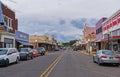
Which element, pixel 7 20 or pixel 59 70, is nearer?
pixel 59 70

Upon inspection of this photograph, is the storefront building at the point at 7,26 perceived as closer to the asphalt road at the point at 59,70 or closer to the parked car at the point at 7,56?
the parked car at the point at 7,56

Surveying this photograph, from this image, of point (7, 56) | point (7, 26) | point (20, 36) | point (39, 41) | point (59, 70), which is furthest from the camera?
point (39, 41)

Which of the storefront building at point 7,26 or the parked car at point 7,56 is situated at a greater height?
the storefront building at point 7,26

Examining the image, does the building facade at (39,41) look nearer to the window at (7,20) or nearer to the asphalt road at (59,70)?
the window at (7,20)

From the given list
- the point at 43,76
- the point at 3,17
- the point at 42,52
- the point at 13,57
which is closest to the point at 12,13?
the point at 3,17

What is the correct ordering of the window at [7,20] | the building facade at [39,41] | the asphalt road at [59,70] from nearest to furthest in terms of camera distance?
the asphalt road at [59,70], the window at [7,20], the building facade at [39,41]

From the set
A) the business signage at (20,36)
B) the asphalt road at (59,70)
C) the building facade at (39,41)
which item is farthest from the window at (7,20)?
the building facade at (39,41)

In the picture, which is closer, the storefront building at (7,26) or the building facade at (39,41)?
the storefront building at (7,26)

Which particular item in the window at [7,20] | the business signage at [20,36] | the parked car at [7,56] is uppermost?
the window at [7,20]

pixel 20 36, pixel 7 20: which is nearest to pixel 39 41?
pixel 20 36

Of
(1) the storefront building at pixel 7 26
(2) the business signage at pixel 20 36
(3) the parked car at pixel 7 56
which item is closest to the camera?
(3) the parked car at pixel 7 56

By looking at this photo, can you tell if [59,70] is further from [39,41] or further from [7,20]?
[39,41]

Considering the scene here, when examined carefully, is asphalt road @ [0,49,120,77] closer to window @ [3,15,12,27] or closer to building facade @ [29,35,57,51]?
window @ [3,15,12,27]

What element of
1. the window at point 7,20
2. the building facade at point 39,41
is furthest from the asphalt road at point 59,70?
the building facade at point 39,41
